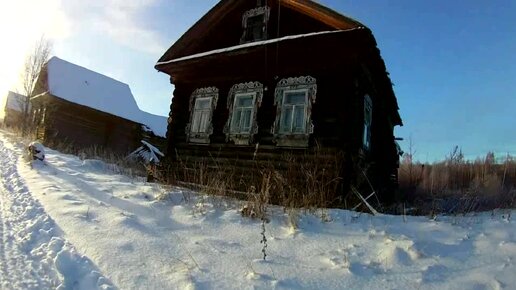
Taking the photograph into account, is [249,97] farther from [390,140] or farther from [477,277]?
[477,277]

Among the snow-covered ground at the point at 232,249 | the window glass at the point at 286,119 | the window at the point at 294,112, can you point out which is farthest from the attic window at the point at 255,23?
the snow-covered ground at the point at 232,249

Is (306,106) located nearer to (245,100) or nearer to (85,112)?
(245,100)

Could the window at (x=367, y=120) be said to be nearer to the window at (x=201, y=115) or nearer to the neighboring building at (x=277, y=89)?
the neighboring building at (x=277, y=89)

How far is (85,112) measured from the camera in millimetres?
22156

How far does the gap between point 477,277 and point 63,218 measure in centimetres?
483

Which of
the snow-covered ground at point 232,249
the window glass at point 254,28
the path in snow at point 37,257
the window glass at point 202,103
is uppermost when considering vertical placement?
the window glass at point 254,28

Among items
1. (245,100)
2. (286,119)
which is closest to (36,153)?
(245,100)

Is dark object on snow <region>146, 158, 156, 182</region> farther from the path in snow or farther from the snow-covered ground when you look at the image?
the path in snow

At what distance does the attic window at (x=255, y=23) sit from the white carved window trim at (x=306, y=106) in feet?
5.73

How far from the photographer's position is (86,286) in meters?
3.12

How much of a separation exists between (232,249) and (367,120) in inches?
240

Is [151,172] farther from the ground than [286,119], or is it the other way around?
[286,119]

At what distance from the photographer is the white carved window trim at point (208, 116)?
9547 millimetres

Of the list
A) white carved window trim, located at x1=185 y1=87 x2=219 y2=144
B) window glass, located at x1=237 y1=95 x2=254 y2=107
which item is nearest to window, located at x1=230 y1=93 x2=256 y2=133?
window glass, located at x1=237 y1=95 x2=254 y2=107
